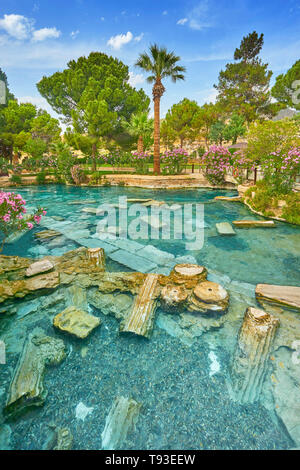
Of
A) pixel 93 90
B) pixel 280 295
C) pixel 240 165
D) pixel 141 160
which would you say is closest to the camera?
pixel 280 295

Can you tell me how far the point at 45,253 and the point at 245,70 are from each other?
41.5 metres

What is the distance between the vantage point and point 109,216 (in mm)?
9062

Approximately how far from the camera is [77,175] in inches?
→ 696

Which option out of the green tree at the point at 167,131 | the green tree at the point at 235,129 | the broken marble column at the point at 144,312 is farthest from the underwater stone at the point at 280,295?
the green tree at the point at 167,131

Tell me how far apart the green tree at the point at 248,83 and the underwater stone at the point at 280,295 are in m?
36.7

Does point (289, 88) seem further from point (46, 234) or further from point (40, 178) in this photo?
point (46, 234)

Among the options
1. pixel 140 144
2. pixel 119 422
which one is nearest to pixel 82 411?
pixel 119 422

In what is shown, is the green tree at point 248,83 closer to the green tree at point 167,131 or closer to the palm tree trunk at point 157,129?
the green tree at point 167,131

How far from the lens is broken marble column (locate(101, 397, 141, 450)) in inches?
73.8

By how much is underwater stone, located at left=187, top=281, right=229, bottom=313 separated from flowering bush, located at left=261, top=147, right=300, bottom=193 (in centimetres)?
707

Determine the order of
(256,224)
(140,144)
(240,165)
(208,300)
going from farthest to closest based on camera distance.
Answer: (140,144), (240,165), (256,224), (208,300)

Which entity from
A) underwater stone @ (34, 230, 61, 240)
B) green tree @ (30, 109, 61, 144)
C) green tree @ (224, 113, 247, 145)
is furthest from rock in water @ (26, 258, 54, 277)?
green tree @ (224, 113, 247, 145)

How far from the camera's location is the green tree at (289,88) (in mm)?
28141

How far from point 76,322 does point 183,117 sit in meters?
40.2
